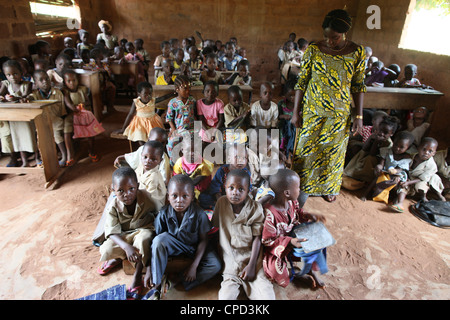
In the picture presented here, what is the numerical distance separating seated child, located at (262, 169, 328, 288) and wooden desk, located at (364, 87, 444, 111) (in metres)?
2.70

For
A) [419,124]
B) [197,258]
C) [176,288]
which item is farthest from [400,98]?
[176,288]

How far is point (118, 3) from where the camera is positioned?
30.4ft

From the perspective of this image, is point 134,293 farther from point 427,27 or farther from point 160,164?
point 427,27

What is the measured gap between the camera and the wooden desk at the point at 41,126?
313 cm

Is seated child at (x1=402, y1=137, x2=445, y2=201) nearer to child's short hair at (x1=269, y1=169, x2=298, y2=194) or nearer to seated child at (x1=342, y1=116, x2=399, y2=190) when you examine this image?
seated child at (x1=342, y1=116, x2=399, y2=190)

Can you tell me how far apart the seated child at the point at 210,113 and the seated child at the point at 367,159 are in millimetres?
1729

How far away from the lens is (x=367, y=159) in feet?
11.9

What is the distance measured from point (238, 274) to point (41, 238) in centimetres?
180

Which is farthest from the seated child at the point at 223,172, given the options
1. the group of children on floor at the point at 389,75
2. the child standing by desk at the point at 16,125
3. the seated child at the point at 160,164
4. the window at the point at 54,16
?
the window at the point at 54,16

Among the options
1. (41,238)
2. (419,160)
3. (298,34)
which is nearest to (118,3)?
(298,34)

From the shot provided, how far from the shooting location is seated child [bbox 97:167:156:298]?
2.06 metres

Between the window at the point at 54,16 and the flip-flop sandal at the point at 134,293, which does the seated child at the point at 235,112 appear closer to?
the flip-flop sandal at the point at 134,293

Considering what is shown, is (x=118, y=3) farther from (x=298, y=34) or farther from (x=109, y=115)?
(x=298, y=34)
